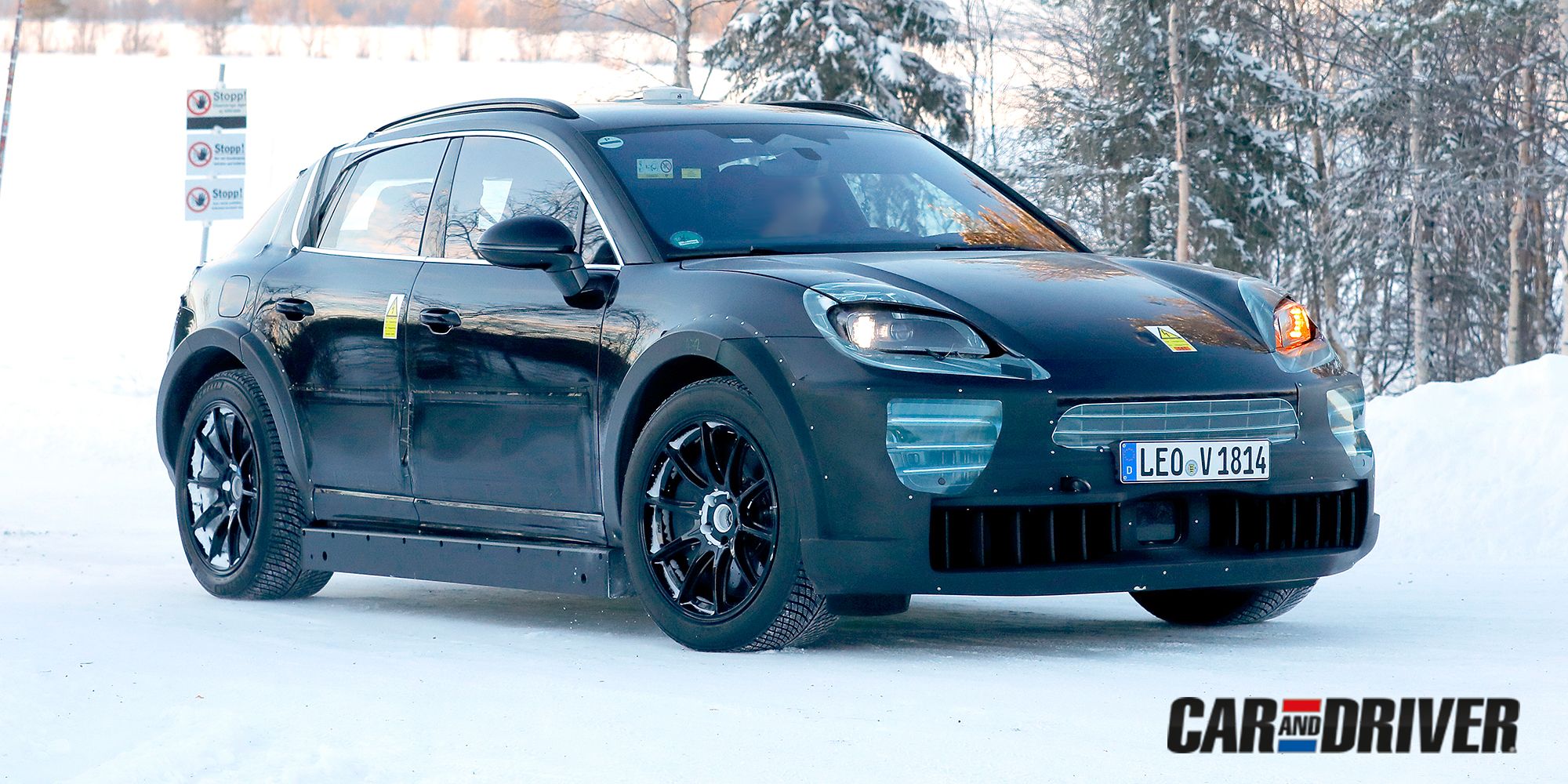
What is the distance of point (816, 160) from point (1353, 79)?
29.2 m

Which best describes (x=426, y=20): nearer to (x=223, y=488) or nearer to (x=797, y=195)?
(x=223, y=488)

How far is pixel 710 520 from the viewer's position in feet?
17.8

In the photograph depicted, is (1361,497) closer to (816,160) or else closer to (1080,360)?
(1080,360)

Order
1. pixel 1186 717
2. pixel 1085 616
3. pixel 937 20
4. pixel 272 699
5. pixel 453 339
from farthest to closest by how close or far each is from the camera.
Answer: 1. pixel 937 20
2. pixel 1085 616
3. pixel 453 339
4. pixel 272 699
5. pixel 1186 717

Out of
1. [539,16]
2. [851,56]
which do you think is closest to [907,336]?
[851,56]

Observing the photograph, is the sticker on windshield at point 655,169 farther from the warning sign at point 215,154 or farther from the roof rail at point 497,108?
the warning sign at point 215,154

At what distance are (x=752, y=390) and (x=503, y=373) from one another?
1.08 metres

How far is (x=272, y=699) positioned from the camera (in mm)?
4668

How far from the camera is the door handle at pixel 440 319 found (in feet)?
20.4

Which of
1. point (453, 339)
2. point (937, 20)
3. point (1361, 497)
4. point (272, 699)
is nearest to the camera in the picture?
point (272, 699)

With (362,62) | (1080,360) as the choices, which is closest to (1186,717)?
(1080,360)

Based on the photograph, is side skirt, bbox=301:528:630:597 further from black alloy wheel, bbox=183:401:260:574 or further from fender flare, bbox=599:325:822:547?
black alloy wheel, bbox=183:401:260:574

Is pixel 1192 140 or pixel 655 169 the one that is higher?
pixel 1192 140

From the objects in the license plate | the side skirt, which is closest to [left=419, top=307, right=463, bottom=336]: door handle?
the side skirt
